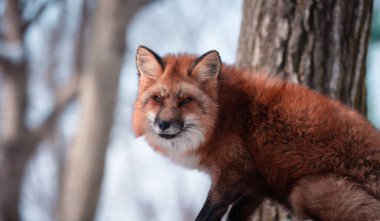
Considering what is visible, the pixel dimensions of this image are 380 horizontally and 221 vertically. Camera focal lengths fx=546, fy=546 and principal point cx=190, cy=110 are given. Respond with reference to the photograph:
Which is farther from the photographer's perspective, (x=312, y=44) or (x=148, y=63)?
(x=312, y=44)

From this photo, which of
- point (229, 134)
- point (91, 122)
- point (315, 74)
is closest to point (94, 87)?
point (91, 122)

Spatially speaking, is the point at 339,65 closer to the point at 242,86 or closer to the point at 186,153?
the point at 242,86

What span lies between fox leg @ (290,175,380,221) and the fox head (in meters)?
0.92

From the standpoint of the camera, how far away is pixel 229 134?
452 cm

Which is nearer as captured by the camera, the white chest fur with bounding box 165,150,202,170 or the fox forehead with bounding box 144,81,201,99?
the fox forehead with bounding box 144,81,201,99

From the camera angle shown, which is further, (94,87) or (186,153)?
(94,87)

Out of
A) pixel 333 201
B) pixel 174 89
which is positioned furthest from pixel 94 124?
pixel 333 201

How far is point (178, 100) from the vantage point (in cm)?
448

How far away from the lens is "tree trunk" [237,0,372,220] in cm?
579

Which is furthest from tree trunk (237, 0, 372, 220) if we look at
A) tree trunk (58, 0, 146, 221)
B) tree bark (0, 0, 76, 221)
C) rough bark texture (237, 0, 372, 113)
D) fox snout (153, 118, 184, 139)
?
tree bark (0, 0, 76, 221)

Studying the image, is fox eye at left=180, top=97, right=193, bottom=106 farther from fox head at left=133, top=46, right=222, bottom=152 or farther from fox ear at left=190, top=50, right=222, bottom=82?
fox ear at left=190, top=50, right=222, bottom=82

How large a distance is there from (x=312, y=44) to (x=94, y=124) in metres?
4.24

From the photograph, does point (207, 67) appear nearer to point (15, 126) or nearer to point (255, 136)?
point (255, 136)

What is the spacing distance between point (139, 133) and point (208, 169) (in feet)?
2.22
